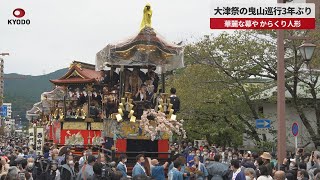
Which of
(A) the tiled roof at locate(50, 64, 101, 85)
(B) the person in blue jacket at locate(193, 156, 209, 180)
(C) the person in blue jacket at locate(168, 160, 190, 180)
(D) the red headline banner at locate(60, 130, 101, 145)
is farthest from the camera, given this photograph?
(A) the tiled roof at locate(50, 64, 101, 85)

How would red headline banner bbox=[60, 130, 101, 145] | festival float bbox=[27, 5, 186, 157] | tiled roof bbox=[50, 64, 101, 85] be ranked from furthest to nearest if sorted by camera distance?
tiled roof bbox=[50, 64, 101, 85] < red headline banner bbox=[60, 130, 101, 145] < festival float bbox=[27, 5, 186, 157]

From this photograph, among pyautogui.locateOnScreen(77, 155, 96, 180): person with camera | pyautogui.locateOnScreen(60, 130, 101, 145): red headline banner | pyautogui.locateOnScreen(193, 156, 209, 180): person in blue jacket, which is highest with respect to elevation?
pyautogui.locateOnScreen(60, 130, 101, 145): red headline banner

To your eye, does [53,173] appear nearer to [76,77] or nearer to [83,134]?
[83,134]

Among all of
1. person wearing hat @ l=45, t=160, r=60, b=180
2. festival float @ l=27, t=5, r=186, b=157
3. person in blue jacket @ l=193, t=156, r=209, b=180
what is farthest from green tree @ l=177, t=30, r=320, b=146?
person wearing hat @ l=45, t=160, r=60, b=180

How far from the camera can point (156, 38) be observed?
19094mm

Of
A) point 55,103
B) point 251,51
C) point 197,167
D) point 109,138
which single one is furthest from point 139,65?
point 55,103

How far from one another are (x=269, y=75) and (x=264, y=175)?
622 inches

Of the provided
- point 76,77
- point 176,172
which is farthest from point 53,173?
point 76,77

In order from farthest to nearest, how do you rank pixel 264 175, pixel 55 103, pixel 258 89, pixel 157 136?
1. pixel 55 103
2. pixel 258 89
3. pixel 157 136
4. pixel 264 175

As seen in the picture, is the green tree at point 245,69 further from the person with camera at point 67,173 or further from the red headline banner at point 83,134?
the person with camera at point 67,173

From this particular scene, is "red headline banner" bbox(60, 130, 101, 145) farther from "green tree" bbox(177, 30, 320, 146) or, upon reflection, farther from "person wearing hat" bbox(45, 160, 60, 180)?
"person wearing hat" bbox(45, 160, 60, 180)

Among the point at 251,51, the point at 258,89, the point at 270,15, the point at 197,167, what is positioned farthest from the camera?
the point at 258,89

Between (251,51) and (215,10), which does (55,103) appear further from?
(215,10)

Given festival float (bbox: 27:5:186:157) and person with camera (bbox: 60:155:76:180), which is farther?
festival float (bbox: 27:5:186:157)
